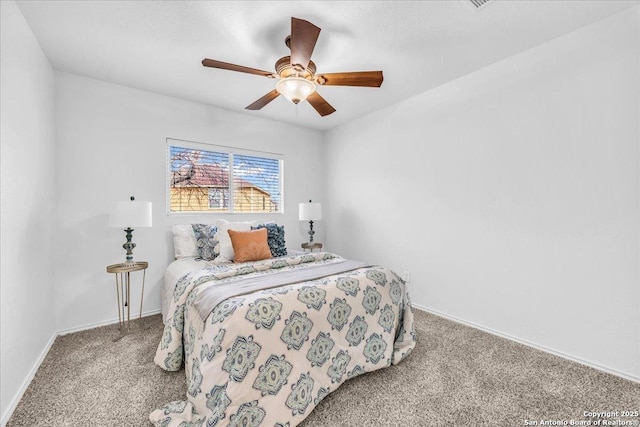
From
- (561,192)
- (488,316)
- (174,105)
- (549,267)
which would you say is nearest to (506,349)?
(488,316)

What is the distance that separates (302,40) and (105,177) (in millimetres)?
2490

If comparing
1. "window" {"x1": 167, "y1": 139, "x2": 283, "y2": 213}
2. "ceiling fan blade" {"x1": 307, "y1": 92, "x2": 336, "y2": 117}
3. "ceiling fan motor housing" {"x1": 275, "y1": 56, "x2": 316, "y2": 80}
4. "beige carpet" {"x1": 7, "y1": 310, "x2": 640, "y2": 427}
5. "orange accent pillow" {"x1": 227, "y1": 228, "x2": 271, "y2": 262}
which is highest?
"ceiling fan motor housing" {"x1": 275, "y1": 56, "x2": 316, "y2": 80}

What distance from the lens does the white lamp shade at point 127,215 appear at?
2412 millimetres

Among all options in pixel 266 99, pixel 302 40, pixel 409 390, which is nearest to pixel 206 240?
pixel 266 99

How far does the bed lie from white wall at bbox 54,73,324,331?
4.24 feet

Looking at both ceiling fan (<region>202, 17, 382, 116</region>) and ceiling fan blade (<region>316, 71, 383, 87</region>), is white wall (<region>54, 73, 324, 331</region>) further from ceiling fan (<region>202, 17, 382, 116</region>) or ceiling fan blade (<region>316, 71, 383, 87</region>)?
ceiling fan blade (<region>316, 71, 383, 87</region>)

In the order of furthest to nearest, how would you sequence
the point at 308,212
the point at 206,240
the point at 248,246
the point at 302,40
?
the point at 308,212 < the point at 206,240 < the point at 248,246 < the point at 302,40

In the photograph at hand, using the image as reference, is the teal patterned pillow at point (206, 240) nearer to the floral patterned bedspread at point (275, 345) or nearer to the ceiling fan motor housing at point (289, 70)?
the floral patterned bedspread at point (275, 345)

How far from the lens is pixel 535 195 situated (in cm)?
231

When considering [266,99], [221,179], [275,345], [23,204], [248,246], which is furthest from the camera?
[221,179]

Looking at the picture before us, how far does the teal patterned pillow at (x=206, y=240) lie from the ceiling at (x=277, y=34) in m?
1.53

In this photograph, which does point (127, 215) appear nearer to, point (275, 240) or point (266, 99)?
point (275, 240)

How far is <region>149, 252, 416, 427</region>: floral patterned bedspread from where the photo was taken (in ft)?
4.55

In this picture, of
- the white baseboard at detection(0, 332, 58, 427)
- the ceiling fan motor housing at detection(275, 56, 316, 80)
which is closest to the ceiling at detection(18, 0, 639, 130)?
the ceiling fan motor housing at detection(275, 56, 316, 80)
